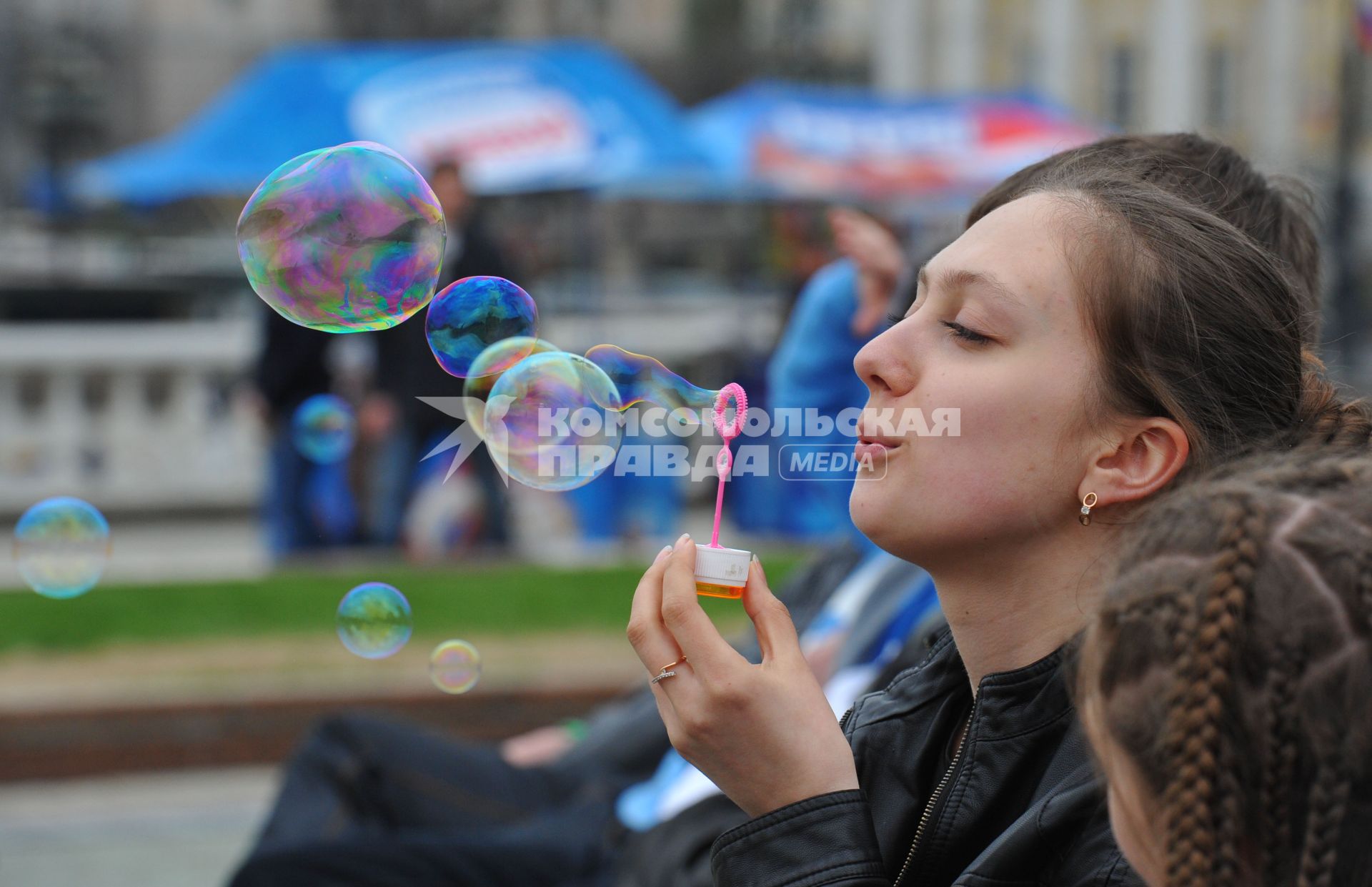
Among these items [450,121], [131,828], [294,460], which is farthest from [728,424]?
[450,121]

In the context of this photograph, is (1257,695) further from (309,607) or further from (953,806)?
(309,607)

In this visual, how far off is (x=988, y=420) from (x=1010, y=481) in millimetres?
61

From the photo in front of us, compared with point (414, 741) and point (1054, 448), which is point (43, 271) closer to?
point (414, 741)

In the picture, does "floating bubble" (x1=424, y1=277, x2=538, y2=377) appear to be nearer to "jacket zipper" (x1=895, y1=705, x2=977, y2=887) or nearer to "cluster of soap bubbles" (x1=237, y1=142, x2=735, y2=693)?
"cluster of soap bubbles" (x1=237, y1=142, x2=735, y2=693)

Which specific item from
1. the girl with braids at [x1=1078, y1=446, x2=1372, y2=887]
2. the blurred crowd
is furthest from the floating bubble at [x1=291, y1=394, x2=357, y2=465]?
the girl with braids at [x1=1078, y1=446, x2=1372, y2=887]

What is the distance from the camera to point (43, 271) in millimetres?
14281

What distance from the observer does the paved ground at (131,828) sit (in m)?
3.93

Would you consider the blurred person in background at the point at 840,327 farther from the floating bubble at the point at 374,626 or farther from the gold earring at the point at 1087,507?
the gold earring at the point at 1087,507

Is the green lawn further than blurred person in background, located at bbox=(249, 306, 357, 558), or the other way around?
blurred person in background, located at bbox=(249, 306, 357, 558)

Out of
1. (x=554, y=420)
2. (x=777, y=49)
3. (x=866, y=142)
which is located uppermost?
(x=554, y=420)

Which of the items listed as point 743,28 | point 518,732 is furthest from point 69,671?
point 743,28

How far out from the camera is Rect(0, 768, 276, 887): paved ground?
12.9ft

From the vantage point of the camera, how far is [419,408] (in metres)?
6.40

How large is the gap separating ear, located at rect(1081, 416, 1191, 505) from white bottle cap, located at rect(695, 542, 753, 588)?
0.33m
